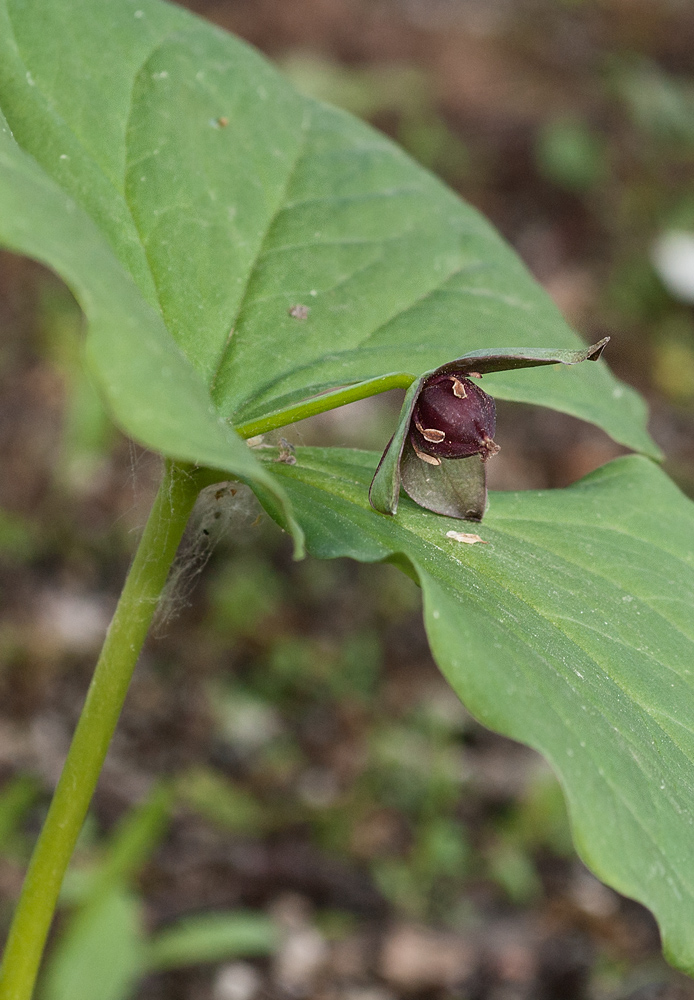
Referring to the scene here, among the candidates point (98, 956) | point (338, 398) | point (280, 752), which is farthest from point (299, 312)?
point (280, 752)

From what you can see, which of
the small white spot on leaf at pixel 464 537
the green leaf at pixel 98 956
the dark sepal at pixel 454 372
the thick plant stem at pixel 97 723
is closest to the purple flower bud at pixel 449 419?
the dark sepal at pixel 454 372

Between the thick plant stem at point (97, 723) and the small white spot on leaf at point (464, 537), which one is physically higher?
the small white spot on leaf at point (464, 537)

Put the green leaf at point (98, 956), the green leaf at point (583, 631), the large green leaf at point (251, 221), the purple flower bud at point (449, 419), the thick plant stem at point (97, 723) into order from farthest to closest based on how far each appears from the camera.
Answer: the green leaf at point (98, 956)
the large green leaf at point (251, 221)
the thick plant stem at point (97, 723)
the purple flower bud at point (449, 419)
the green leaf at point (583, 631)

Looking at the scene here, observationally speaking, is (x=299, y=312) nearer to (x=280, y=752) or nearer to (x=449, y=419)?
(x=449, y=419)

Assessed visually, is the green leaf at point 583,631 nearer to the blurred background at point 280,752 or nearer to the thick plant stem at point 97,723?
the thick plant stem at point 97,723

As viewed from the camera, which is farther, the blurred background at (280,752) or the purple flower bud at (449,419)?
the blurred background at (280,752)
